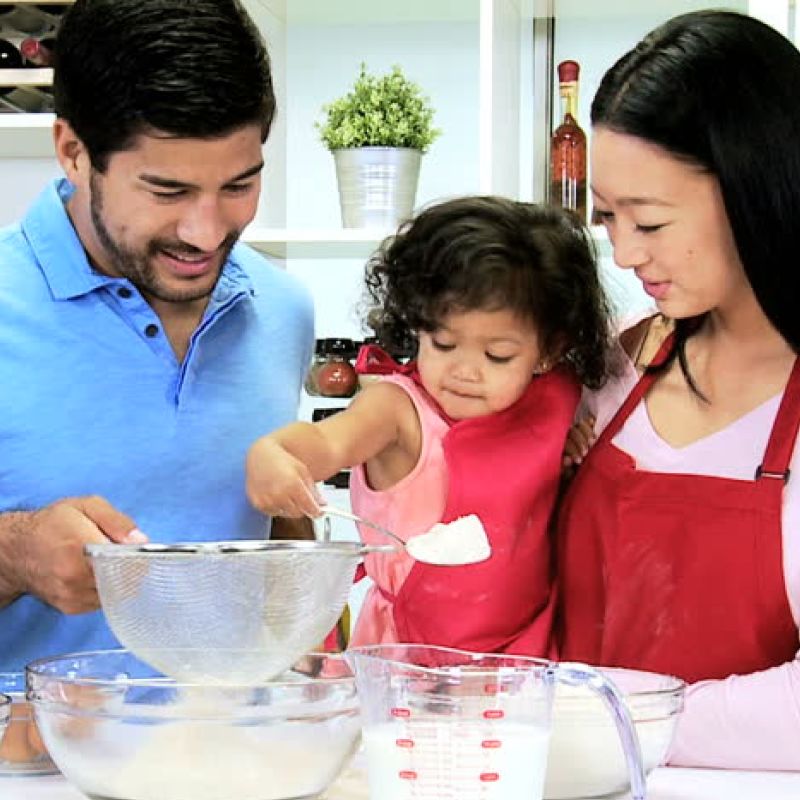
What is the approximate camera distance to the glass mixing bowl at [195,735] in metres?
0.99

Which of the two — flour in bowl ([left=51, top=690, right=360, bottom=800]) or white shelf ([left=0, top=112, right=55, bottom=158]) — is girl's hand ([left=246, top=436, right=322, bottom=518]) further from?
white shelf ([left=0, top=112, right=55, bottom=158])

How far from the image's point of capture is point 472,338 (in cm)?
171

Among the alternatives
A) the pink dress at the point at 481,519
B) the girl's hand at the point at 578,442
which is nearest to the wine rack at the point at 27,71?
the pink dress at the point at 481,519

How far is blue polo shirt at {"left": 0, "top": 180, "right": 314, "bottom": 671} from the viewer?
1.65 meters

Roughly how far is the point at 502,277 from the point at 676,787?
0.71 metres

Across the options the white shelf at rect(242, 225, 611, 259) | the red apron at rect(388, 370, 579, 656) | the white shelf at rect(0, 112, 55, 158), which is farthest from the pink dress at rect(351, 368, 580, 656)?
the white shelf at rect(0, 112, 55, 158)

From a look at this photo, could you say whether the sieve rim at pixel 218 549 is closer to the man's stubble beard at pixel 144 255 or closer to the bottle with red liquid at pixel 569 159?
the man's stubble beard at pixel 144 255

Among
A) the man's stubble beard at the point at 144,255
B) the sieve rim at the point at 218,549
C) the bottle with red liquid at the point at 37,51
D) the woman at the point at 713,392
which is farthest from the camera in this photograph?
the bottle with red liquid at the point at 37,51

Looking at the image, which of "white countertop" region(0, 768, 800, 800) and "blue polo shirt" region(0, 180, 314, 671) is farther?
"blue polo shirt" region(0, 180, 314, 671)

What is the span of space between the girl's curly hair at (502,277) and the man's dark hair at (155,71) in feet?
1.00

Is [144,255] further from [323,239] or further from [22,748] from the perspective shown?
[323,239]

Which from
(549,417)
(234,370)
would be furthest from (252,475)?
(549,417)

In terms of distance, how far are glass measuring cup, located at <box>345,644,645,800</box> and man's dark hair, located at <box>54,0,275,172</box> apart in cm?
75

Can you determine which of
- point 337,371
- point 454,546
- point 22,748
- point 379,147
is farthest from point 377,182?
point 22,748
